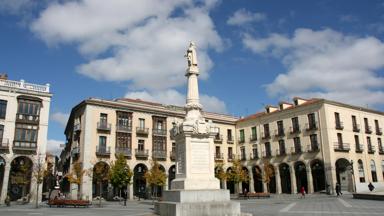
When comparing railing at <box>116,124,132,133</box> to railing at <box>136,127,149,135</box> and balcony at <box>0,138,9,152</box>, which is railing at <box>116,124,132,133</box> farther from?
balcony at <box>0,138,9,152</box>

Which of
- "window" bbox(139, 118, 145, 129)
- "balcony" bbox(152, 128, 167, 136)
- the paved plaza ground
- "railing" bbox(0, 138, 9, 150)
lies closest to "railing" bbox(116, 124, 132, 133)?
"window" bbox(139, 118, 145, 129)

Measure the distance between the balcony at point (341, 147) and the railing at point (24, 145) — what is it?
34.1 meters

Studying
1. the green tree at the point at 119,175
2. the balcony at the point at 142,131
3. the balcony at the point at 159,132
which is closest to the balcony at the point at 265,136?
the balcony at the point at 159,132

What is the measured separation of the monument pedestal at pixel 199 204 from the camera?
41.2 ft

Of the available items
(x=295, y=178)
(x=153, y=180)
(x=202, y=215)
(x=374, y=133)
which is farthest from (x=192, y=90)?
(x=374, y=133)

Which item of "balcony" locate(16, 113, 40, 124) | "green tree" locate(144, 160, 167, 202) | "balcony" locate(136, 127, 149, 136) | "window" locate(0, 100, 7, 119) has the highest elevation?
"window" locate(0, 100, 7, 119)

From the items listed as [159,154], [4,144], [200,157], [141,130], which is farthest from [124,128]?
[200,157]

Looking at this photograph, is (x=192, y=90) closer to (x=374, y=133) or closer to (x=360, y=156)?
(x=360, y=156)

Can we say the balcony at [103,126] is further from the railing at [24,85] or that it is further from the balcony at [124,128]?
the railing at [24,85]

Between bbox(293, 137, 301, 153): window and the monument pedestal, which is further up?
bbox(293, 137, 301, 153): window

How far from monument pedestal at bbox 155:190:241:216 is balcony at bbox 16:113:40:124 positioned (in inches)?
1205

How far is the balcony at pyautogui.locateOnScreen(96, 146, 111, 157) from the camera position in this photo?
42328 millimetres

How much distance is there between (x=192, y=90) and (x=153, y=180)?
88.7ft

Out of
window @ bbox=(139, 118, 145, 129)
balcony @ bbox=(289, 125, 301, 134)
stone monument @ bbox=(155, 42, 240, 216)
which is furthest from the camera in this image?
window @ bbox=(139, 118, 145, 129)
